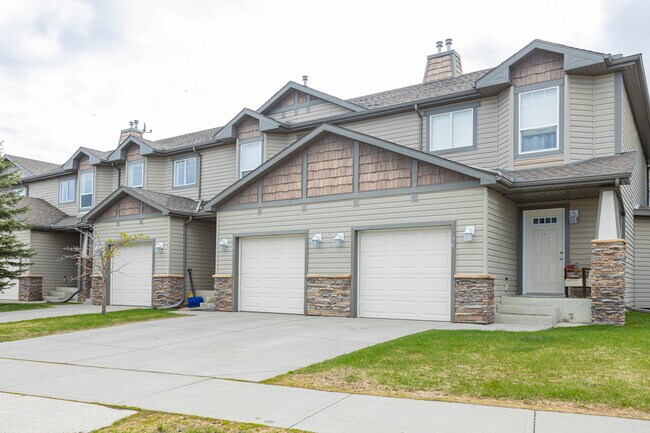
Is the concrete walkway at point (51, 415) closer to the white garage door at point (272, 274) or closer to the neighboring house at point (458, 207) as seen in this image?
the neighboring house at point (458, 207)

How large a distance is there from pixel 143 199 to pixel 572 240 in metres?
13.5

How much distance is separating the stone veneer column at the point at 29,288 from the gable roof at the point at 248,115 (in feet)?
33.4

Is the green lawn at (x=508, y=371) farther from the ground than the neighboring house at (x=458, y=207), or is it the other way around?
the neighboring house at (x=458, y=207)

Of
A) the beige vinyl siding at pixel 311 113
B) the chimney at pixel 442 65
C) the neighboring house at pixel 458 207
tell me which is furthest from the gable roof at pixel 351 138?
the chimney at pixel 442 65

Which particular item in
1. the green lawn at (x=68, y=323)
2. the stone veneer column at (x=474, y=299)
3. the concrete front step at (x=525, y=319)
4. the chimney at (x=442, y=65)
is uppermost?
the chimney at (x=442, y=65)

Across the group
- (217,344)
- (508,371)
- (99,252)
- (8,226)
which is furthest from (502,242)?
(8,226)

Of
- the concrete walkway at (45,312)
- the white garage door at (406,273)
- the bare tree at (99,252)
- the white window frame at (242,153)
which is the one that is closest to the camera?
the white garage door at (406,273)

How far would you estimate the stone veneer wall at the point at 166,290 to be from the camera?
18.6 metres

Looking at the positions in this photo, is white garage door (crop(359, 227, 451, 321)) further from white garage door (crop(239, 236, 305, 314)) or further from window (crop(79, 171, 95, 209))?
window (crop(79, 171, 95, 209))

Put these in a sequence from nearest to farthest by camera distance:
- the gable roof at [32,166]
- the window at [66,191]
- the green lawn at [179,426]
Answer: the green lawn at [179,426] → the window at [66,191] → the gable roof at [32,166]

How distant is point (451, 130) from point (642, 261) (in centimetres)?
691

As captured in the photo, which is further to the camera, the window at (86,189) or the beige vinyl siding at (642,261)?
the window at (86,189)

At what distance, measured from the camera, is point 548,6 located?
15.7 m

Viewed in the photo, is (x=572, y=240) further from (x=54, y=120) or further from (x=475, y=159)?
(x=54, y=120)
